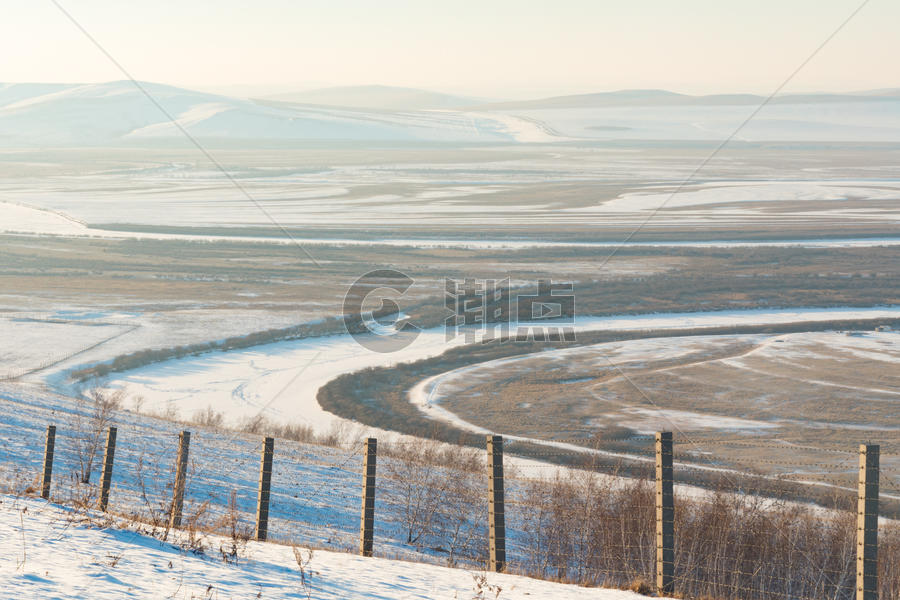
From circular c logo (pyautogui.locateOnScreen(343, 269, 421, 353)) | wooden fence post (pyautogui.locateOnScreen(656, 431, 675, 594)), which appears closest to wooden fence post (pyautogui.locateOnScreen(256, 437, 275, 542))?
wooden fence post (pyautogui.locateOnScreen(656, 431, 675, 594))

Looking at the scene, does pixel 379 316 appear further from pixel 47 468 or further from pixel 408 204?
pixel 408 204

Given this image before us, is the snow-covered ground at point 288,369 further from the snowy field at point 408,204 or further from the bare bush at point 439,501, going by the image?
the snowy field at point 408,204

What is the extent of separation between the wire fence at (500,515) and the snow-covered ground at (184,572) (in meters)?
0.64

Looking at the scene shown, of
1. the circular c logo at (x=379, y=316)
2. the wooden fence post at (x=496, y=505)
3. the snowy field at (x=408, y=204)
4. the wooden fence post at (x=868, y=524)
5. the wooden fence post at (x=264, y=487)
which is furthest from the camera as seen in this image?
the snowy field at (x=408, y=204)

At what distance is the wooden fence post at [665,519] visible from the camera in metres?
8.50

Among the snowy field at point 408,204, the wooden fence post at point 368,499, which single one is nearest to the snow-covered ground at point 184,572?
the wooden fence post at point 368,499

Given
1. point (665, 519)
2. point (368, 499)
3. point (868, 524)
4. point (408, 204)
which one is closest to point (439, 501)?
point (368, 499)

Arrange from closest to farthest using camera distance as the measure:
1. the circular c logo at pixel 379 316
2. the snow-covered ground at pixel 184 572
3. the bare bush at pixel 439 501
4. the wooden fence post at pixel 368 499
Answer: the snow-covered ground at pixel 184 572 → the wooden fence post at pixel 368 499 → the bare bush at pixel 439 501 → the circular c logo at pixel 379 316

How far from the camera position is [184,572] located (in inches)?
302

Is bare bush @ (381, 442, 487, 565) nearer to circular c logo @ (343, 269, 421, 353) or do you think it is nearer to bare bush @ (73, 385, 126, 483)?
bare bush @ (73, 385, 126, 483)

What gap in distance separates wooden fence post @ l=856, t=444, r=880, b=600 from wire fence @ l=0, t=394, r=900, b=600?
1cm

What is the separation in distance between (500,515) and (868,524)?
3.34 m

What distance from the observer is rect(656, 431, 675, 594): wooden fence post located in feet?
27.9

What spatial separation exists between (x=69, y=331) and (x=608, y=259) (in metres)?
35.4
